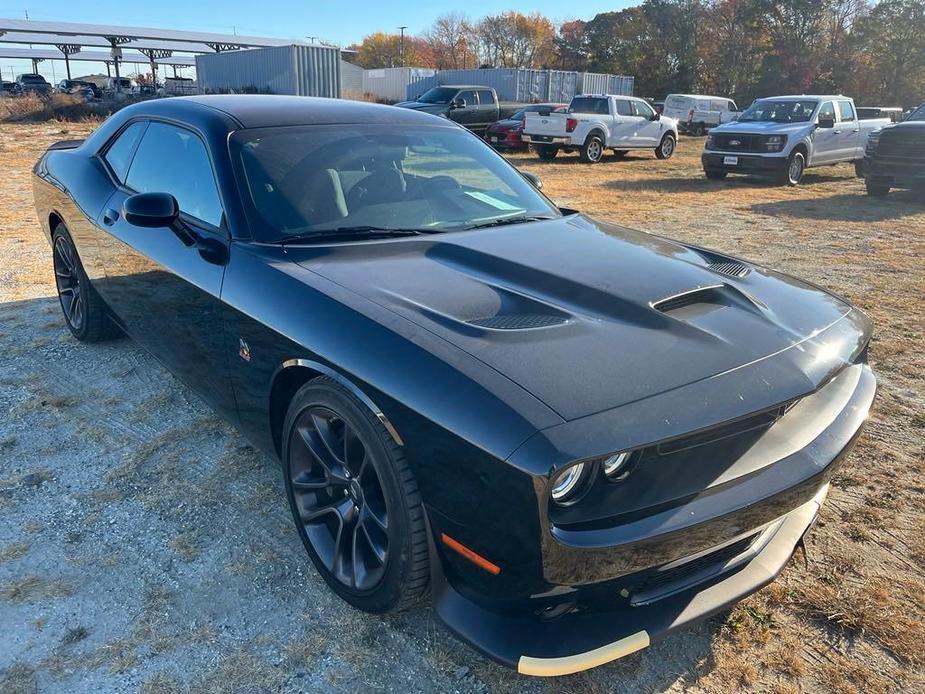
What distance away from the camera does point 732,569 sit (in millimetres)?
2002

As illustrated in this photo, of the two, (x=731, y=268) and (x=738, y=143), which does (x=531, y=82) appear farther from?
(x=731, y=268)

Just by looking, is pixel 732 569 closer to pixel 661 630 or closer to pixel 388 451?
pixel 661 630

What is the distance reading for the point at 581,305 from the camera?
226 centimetres

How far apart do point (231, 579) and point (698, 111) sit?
27.4 metres

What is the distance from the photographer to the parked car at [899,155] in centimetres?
1066

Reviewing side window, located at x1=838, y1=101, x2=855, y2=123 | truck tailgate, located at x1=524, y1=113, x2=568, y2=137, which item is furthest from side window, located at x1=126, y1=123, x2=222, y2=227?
side window, located at x1=838, y1=101, x2=855, y2=123

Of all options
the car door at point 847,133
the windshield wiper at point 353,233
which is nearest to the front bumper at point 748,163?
the car door at point 847,133

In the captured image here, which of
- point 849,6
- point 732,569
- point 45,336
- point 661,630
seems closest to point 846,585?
point 732,569

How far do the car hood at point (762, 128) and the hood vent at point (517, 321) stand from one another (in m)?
12.7

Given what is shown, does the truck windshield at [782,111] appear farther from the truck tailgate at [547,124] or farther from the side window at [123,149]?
the side window at [123,149]

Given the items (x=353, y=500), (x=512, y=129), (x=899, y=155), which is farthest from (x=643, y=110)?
(x=353, y=500)

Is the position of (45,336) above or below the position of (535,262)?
below

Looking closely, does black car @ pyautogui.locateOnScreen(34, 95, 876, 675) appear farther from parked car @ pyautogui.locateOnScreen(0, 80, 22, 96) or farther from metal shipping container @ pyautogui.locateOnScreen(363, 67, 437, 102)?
metal shipping container @ pyautogui.locateOnScreen(363, 67, 437, 102)

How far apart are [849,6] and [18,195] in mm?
47416
